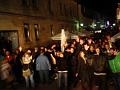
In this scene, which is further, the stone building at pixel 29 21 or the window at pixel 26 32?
the window at pixel 26 32

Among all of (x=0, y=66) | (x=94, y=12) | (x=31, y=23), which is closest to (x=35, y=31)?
(x=31, y=23)

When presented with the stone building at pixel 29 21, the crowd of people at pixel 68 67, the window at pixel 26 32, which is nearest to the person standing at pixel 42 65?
the crowd of people at pixel 68 67

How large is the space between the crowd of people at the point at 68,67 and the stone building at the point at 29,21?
14.7 ft

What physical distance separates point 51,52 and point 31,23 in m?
8.99

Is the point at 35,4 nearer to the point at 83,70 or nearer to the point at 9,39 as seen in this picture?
the point at 9,39

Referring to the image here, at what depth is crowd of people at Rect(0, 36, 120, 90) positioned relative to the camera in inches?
497

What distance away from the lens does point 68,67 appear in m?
14.3

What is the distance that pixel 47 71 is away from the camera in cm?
1627

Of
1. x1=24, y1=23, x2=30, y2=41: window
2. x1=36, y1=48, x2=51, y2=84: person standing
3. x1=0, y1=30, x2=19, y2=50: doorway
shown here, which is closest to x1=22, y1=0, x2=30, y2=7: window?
x1=24, y1=23, x2=30, y2=41: window

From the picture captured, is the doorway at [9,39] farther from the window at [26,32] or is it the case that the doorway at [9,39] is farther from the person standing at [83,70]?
the person standing at [83,70]

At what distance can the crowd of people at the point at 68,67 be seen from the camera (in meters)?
12.6

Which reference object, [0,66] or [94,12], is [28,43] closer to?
[0,66]

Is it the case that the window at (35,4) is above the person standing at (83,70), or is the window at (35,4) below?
above

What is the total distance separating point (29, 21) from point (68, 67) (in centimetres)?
1221
